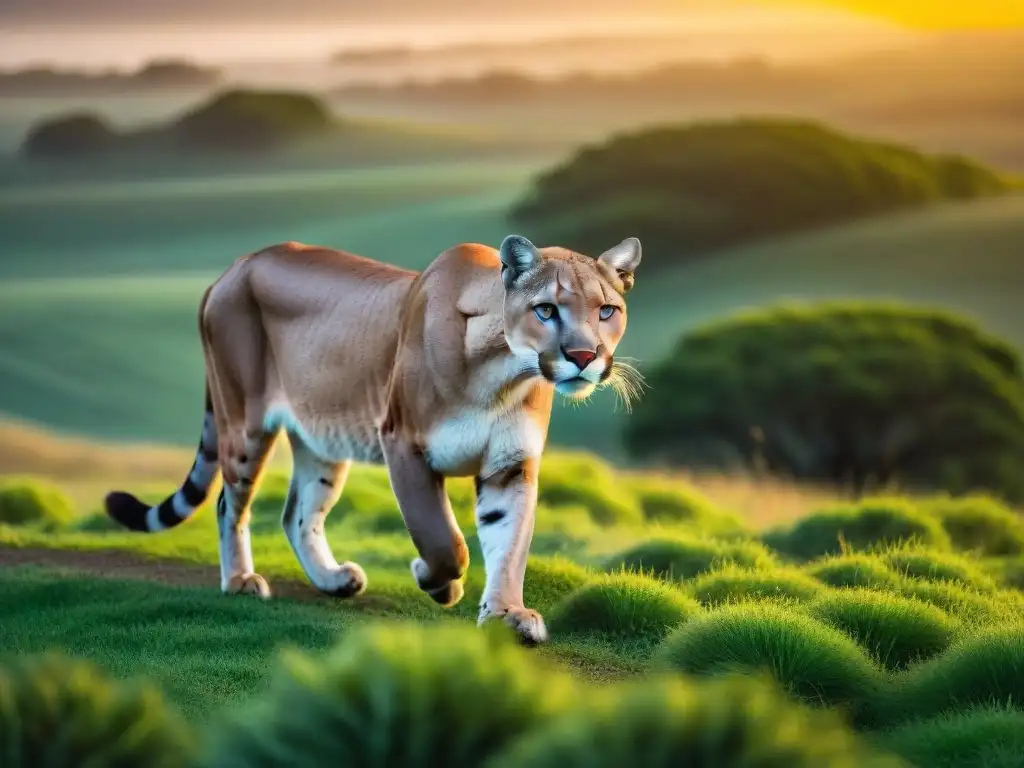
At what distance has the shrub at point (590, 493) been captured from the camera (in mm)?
15234

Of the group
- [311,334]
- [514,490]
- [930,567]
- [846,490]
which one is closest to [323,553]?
[311,334]

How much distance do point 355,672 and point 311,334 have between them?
486 centimetres

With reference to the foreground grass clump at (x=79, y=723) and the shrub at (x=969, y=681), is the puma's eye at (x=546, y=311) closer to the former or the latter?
the shrub at (x=969, y=681)

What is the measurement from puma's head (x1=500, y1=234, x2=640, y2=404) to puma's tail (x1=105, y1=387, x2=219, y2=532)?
10.7 feet

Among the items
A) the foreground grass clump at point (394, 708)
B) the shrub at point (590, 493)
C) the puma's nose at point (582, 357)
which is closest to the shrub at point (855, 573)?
the puma's nose at point (582, 357)

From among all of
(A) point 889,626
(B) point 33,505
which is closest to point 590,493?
(B) point 33,505

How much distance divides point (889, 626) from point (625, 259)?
6.77 ft

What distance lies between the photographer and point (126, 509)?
9852mm

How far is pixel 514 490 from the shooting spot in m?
7.75

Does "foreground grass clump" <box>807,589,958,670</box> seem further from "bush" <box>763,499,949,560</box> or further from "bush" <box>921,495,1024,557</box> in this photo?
"bush" <box>921,495,1024,557</box>

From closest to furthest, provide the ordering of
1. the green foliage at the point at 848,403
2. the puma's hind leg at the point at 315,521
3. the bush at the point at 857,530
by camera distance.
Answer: the puma's hind leg at the point at 315,521
the bush at the point at 857,530
the green foliage at the point at 848,403

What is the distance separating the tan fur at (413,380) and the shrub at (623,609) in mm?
625

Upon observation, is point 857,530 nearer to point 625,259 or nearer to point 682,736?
point 625,259

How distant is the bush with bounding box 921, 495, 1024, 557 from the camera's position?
13.7m
